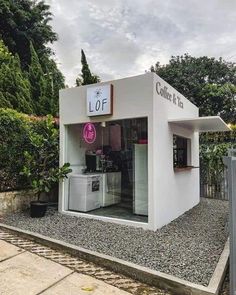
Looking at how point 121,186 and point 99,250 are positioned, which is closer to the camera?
point 99,250

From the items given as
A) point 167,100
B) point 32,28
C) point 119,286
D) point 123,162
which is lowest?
point 119,286

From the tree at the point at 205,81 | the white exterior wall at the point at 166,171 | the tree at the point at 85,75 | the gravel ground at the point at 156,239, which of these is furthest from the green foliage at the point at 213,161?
the tree at the point at 205,81

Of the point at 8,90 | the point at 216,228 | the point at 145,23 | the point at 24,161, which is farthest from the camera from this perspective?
the point at 8,90

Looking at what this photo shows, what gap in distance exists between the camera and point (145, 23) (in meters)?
11.1

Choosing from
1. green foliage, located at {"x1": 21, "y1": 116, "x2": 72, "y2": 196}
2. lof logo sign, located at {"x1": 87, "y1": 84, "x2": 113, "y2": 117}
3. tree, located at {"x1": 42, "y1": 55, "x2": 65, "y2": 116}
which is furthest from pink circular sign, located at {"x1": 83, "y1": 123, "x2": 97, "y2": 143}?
tree, located at {"x1": 42, "y1": 55, "x2": 65, "y2": 116}

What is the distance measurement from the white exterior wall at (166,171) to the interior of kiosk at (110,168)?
0.28 metres

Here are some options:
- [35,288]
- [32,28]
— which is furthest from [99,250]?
[32,28]

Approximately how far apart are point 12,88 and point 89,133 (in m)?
8.58

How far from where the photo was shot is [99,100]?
6.82 metres

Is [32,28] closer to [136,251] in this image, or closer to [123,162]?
[123,162]

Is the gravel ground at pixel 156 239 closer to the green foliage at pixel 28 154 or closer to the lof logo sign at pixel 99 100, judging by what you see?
the green foliage at pixel 28 154

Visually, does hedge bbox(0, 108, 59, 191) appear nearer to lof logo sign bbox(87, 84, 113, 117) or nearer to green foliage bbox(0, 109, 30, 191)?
green foliage bbox(0, 109, 30, 191)

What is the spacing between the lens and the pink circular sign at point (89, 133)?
7210mm

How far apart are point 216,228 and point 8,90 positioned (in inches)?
466
